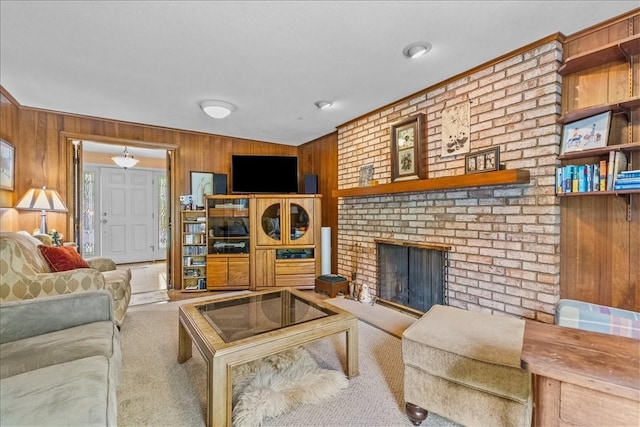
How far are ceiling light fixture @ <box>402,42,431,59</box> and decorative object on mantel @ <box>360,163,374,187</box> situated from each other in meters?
1.45

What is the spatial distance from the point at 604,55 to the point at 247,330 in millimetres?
2741

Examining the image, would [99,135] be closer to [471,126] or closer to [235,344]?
[235,344]

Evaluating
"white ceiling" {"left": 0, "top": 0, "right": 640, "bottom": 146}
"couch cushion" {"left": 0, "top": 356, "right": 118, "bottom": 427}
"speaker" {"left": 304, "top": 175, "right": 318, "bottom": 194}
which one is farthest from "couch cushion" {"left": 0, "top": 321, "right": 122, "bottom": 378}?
"speaker" {"left": 304, "top": 175, "right": 318, "bottom": 194}

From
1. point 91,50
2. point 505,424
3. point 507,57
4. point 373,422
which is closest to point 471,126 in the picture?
point 507,57

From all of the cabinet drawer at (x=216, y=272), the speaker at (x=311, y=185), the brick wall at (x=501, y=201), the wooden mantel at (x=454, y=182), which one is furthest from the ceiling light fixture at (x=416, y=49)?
the cabinet drawer at (x=216, y=272)

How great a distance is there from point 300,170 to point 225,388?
4.04m

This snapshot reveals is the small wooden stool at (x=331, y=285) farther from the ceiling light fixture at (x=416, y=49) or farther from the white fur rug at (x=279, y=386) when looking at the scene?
the ceiling light fixture at (x=416, y=49)

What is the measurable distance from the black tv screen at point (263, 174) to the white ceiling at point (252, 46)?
126 cm

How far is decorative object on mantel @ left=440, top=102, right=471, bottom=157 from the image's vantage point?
2535 mm

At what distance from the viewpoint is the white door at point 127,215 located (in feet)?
19.2

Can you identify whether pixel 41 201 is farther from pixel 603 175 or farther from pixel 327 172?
pixel 603 175

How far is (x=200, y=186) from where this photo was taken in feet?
14.4

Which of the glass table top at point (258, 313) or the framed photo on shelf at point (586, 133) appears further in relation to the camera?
the framed photo on shelf at point (586, 133)

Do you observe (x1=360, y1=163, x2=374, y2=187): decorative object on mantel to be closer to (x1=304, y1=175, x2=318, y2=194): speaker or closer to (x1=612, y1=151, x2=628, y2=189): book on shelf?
(x1=304, y1=175, x2=318, y2=194): speaker
